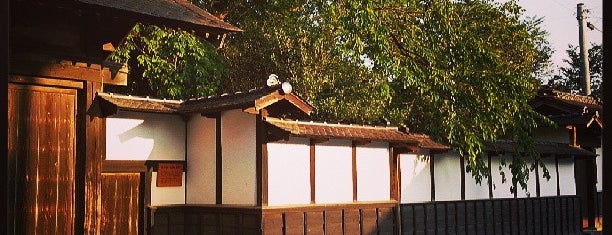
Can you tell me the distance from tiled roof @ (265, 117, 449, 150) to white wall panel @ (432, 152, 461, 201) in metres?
1.09

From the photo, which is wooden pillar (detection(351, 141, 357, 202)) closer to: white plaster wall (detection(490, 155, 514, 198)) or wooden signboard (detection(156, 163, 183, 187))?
wooden signboard (detection(156, 163, 183, 187))

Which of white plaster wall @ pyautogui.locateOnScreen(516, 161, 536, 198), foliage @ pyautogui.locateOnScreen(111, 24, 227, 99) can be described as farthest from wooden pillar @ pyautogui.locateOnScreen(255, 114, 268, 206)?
white plaster wall @ pyautogui.locateOnScreen(516, 161, 536, 198)

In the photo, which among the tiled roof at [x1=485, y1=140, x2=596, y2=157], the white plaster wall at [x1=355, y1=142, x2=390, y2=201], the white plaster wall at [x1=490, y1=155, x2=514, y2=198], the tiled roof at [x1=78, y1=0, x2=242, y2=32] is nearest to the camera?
the tiled roof at [x1=78, y1=0, x2=242, y2=32]

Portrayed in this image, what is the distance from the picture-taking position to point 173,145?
51.3 ft

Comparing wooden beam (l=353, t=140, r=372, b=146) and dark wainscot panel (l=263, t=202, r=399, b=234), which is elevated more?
wooden beam (l=353, t=140, r=372, b=146)

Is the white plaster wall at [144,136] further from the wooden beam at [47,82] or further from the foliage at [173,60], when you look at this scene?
the foliage at [173,60]

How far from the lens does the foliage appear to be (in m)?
22.2

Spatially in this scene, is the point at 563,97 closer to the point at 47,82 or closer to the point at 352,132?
the point at 352,132

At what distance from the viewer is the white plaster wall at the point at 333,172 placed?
50.6 ft

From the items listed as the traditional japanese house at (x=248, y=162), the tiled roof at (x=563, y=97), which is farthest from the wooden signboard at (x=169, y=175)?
the tiled roof at (x=563, y=97)

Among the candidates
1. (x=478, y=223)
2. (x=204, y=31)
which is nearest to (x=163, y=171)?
(x=204, y=31)

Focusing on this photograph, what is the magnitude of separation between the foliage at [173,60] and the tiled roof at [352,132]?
26.7ft

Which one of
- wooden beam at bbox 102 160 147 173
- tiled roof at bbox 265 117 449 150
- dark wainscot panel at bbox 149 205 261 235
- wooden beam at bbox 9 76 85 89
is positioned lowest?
dark wainscot panel at bbox 149 205 261 235

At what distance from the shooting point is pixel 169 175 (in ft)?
50.8
